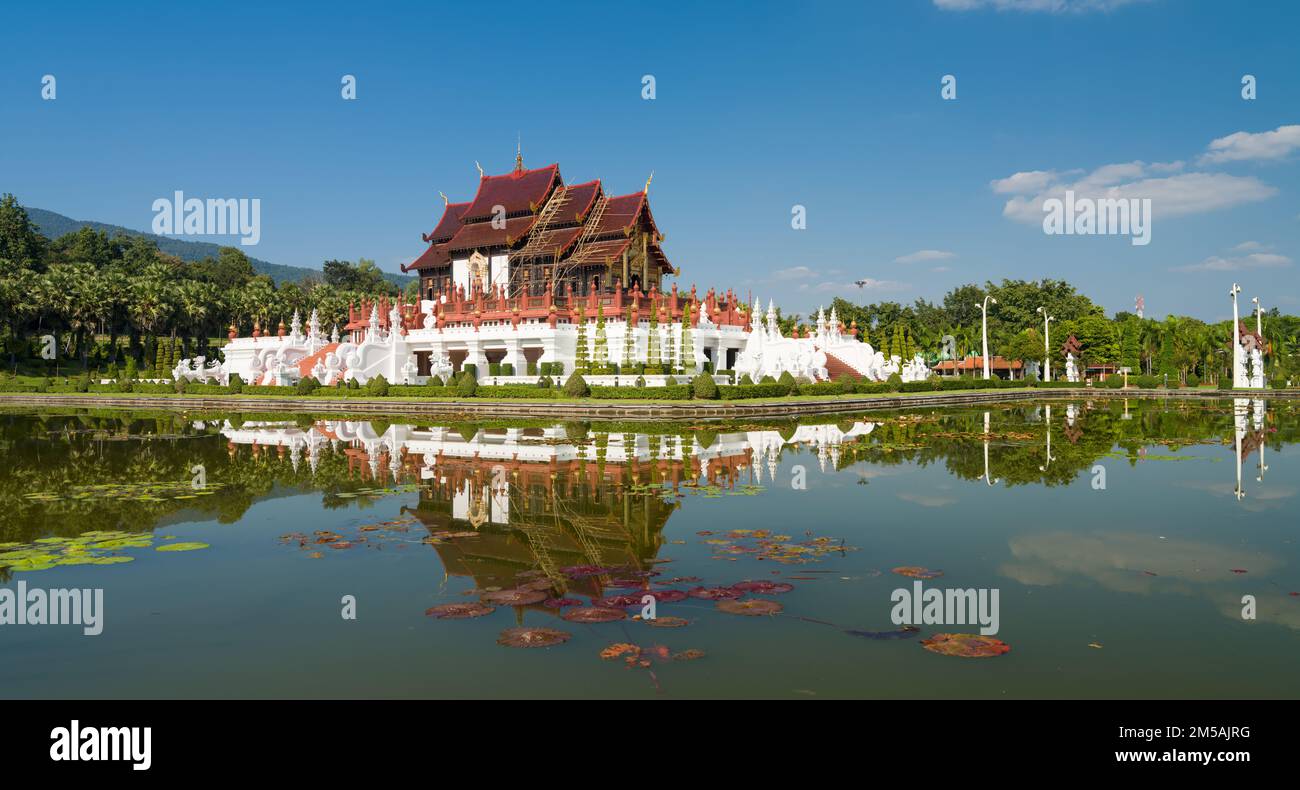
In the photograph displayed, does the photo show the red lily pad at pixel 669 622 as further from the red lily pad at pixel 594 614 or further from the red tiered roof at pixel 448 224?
the red tiered roof at pixel 448 224

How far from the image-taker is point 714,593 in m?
7.67

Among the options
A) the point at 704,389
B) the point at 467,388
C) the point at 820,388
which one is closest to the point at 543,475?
the point at 704,389

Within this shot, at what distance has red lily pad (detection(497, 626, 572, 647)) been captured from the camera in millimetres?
6410

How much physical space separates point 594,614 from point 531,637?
71 centimetres

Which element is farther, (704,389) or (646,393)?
(646,393)

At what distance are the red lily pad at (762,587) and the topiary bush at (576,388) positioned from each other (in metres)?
26.6

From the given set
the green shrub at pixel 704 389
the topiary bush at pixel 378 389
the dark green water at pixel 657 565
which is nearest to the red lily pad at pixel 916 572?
the dark green water at pixel 657 565

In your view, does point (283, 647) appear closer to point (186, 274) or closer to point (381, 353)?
point (381, 353)

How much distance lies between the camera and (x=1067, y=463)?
17188 mm

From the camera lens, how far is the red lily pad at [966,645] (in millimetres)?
6125

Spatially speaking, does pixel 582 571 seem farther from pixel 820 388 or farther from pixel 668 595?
pixel 820 388

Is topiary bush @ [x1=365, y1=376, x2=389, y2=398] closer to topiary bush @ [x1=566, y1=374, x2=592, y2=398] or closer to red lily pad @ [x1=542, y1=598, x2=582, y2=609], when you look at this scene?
topiary bush @ [x1=566, y1=374, x2=592, y2=398]
